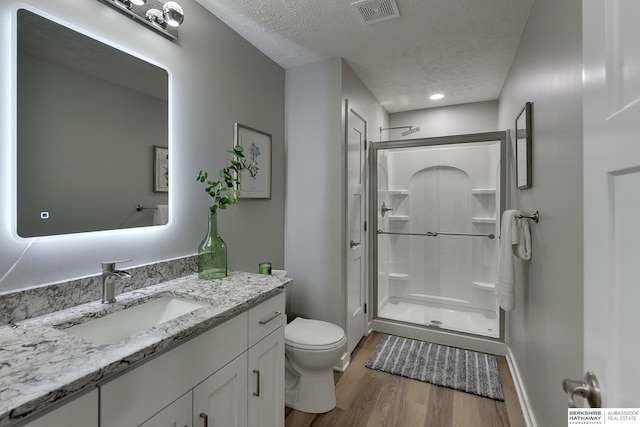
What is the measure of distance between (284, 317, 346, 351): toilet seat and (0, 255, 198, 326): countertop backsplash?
2.73 ft

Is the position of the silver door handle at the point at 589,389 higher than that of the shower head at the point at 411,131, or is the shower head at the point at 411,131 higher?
the shower head at the point at 411,131

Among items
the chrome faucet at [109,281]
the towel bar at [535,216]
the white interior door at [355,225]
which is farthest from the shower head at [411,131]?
the chrome faucet at [109,281]

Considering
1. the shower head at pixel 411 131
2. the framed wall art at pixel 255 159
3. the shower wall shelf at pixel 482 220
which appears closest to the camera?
the framed wall art at pixel 255 159

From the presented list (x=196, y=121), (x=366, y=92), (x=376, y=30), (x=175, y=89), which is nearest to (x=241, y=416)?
(x=196, y=121)

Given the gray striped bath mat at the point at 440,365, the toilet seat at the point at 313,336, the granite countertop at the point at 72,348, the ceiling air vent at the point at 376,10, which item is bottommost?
the gray striped bath mat at the point at 440,365

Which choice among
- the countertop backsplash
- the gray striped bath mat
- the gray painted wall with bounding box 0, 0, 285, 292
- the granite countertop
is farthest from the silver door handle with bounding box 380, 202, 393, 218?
the countertop backsplash

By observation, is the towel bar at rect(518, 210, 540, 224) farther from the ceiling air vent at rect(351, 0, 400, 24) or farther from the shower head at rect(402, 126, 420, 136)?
the shower head at rect(402, 126, 420, 136)

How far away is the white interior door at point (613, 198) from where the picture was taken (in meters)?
0.44

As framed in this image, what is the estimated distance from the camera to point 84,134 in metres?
1.19

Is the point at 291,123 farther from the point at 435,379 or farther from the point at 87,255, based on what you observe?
the point at 435,379

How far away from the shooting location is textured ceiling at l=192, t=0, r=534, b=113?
1.74 meters

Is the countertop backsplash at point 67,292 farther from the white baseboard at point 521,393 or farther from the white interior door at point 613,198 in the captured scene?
the white baseboard at point 521,393

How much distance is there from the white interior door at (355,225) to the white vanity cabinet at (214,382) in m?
1.11

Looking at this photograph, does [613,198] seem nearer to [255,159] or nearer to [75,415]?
[75,415]
